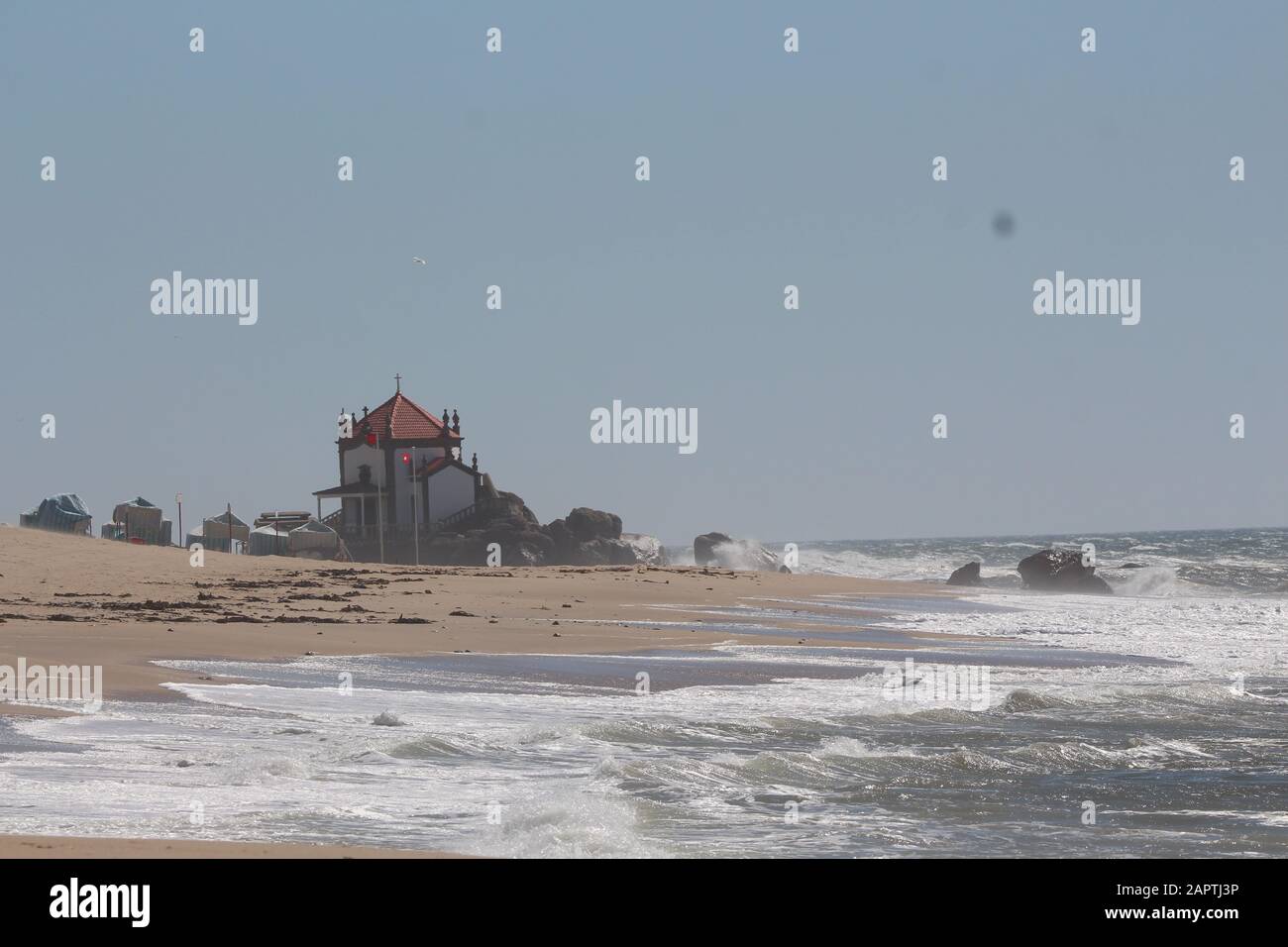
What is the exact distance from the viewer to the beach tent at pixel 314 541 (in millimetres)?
54125

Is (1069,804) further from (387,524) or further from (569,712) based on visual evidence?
(387,524)

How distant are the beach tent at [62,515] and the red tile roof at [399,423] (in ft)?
49.2

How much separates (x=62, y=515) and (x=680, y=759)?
4642 cm

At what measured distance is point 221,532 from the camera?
5616 cm

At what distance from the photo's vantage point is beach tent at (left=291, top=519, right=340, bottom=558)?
178 ft

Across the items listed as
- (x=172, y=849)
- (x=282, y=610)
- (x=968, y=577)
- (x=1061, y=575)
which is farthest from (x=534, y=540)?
(x=172, y=849)

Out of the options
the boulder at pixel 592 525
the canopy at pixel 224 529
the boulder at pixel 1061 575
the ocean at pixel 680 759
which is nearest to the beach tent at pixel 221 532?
the canopy at pixel 224 529

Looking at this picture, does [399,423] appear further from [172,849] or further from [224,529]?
[172,849]

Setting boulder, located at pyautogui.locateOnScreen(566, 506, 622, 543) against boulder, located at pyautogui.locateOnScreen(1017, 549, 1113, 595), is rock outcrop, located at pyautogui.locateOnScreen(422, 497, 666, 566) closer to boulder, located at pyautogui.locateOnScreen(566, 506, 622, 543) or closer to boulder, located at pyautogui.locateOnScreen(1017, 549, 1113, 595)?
boulder, located at pyautogui.locateOnScreen(566, 506, 622, 543)

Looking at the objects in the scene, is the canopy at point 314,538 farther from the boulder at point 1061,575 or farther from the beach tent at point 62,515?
the boulder at point 1061,575

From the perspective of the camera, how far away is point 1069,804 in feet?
29.7

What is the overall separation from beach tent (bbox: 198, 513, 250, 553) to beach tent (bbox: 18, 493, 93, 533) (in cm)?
480
